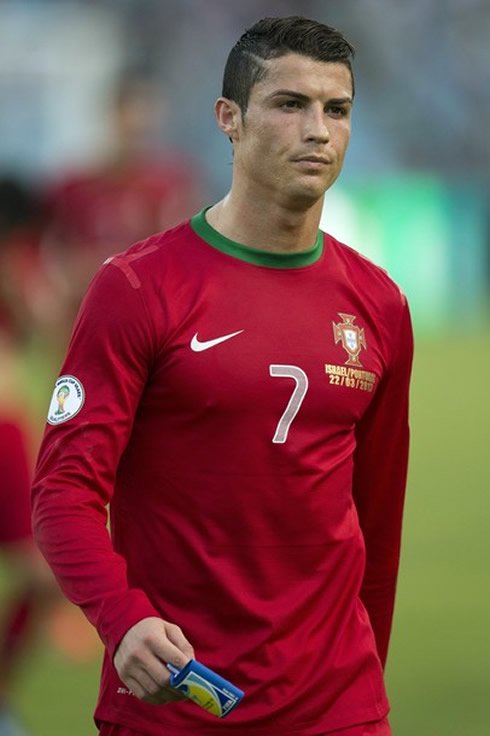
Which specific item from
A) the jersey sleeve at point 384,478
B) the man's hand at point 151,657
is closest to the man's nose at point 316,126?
the jersey sleeve at point 384,478

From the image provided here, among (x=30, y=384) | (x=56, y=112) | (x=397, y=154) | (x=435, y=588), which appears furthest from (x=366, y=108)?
(x=435, y=588)

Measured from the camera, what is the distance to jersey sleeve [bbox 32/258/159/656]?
123 inches

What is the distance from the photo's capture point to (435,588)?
8695mm

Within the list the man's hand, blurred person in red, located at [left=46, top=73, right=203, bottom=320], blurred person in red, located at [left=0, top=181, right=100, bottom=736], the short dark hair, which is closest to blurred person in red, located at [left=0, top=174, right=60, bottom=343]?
blurred person in red, located at [left=0, top=181, right=100, bottom=736]

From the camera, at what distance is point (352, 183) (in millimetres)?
26078

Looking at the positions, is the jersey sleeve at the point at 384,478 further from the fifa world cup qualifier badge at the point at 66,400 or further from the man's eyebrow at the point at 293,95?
the fifa world cup qualifier badge at the point at 66,400

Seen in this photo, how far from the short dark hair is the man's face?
17 millimetres

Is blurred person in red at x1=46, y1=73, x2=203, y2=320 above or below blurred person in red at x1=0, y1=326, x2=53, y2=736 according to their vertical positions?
above

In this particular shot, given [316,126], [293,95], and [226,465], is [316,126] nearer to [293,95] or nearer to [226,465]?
[293,95]

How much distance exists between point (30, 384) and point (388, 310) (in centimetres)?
1397

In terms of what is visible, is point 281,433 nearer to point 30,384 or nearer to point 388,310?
point 388,310

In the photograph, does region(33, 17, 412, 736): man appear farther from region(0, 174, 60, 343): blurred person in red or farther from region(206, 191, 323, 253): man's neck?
region(0, 174, 60, 343): blurred person in red

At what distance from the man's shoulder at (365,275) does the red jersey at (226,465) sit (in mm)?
95

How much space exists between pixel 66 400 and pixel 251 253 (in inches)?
19.8
